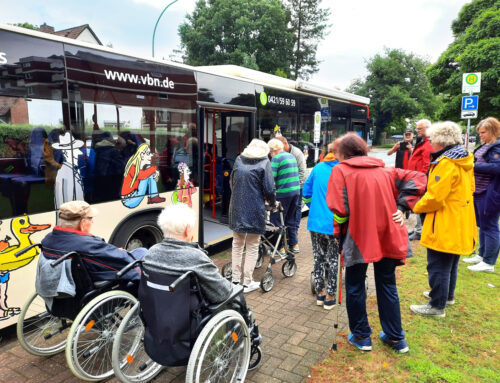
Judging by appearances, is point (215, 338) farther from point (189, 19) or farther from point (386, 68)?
point (386, 68)

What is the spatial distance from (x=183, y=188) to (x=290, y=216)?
5.46ft

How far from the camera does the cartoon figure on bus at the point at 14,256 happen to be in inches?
128

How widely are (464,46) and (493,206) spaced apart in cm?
1957

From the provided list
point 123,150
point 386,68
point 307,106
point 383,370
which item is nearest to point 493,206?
point 383,370

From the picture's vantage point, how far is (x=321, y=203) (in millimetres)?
4070

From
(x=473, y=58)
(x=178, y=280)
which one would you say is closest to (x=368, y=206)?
(x=178, y=280)

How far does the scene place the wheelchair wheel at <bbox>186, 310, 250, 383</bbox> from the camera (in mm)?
2297

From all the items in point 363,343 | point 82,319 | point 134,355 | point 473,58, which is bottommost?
point 363,343

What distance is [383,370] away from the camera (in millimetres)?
3104

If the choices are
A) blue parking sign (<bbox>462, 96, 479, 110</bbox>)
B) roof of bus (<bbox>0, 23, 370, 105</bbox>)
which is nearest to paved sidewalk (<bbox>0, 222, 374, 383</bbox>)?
roof of bus (<bbox>0, 23, 370, 105</bbox>)

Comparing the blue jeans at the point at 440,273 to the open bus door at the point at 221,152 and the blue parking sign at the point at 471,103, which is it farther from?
the blue parking sign at the point at 471,103

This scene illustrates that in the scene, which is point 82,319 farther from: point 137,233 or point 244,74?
point 244,74

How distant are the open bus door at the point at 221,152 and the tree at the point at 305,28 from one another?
105 feet

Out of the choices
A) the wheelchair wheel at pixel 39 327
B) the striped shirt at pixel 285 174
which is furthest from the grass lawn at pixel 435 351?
the wheelchair wheel at pixel 39 327
